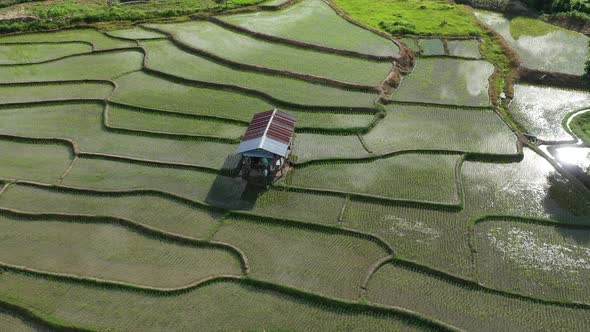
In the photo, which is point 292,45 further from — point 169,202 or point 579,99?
point 579,99

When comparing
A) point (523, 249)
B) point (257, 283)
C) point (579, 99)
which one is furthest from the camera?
point (579, 99)

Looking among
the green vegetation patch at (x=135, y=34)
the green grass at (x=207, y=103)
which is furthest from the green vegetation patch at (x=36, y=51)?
the green grass at (x=207, y=103)

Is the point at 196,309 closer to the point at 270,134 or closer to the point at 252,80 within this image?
the point at 270,134

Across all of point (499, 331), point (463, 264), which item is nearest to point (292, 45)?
point (463, 264)

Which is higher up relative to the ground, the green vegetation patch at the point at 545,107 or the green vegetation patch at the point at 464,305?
the green vegetation patch at the point at 545,107

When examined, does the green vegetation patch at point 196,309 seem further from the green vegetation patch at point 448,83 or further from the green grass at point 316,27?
the green grass at point 316,27

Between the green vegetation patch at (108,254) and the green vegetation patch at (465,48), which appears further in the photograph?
the green vegetation patch at (465,48)

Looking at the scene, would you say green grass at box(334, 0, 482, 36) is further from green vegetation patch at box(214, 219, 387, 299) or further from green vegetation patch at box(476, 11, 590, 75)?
green vegetation patch at box(214, 219, 387, 299)

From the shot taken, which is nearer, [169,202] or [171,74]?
[169,202]
